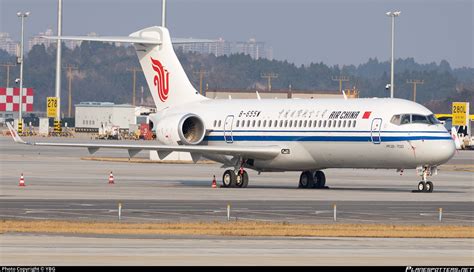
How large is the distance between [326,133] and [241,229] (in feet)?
64.3

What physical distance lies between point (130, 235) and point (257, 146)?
2409 centimetres

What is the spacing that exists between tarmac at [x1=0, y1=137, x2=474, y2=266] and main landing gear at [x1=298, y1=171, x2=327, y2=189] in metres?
0.57

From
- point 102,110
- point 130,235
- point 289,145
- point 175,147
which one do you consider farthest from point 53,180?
point 102,110

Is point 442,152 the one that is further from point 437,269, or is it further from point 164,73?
point 437,269

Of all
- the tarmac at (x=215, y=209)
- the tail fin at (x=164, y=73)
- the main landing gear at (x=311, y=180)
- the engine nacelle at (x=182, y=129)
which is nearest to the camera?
the tarmac at (x=215, y=209)

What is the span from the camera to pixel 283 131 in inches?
2037

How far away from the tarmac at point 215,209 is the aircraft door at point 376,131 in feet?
7.07

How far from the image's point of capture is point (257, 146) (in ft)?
173

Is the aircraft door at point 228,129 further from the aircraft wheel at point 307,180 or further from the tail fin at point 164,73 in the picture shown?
the aircraft wheel at point 307,180

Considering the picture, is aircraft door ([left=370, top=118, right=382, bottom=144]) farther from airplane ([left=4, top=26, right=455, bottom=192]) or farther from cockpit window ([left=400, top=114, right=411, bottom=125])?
cockpit window ([left=400, top=114, right=411, bottom=125])

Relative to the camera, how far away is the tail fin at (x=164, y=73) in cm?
5694

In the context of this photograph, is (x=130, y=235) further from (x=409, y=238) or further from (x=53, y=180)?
(x=53, y=180)

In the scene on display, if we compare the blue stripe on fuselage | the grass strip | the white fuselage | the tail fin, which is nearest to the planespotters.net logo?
the grass strip

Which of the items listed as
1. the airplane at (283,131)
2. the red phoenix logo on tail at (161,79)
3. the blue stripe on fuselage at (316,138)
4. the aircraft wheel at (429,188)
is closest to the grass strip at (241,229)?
the blue stripe on fuselage at (316,138)
